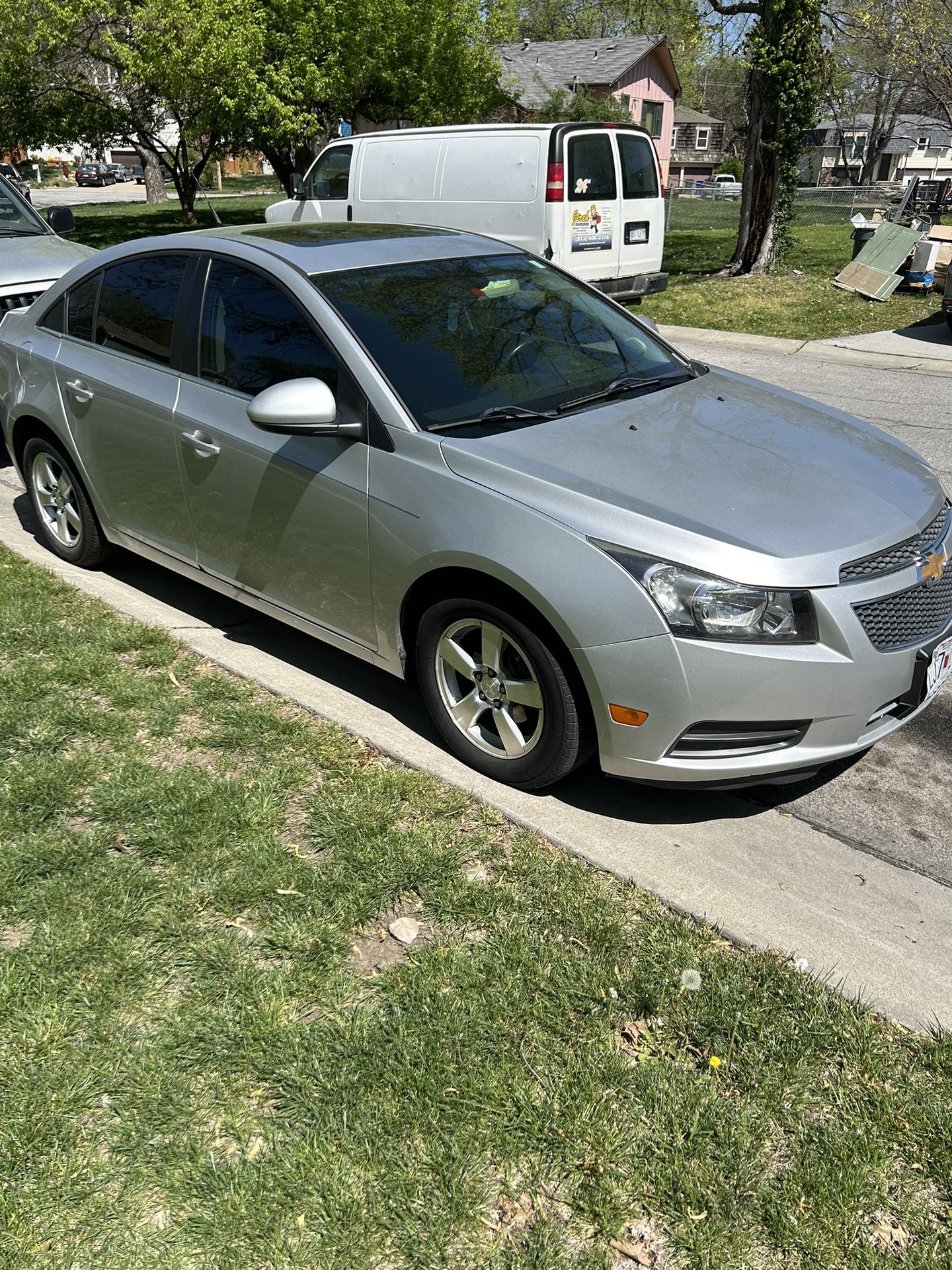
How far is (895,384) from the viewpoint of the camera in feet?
34.0

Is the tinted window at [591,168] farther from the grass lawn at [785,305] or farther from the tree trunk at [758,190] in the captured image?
the tree trunk at [758,190]

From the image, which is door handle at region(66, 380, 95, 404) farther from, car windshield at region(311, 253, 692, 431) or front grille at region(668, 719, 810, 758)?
front grille at region(668, 719, 810, 758)

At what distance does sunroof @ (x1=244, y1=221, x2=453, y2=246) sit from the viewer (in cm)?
448

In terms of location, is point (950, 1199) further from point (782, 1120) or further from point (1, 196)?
point (1, 196)

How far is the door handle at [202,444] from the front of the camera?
428 centimetres

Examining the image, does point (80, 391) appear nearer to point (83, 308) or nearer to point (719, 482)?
point (83, 308)

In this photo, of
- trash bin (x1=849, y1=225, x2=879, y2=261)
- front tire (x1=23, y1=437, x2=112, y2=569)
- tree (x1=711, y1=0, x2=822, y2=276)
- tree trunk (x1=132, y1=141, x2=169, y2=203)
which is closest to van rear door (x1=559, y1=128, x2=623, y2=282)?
tree (x1=711, y1=0, x2=822, y2=276)

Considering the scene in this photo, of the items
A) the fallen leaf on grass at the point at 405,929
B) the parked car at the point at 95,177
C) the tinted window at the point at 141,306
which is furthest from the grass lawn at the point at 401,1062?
the parked car at the point at 95,177

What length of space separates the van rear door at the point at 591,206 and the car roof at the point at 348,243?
7.81 metres

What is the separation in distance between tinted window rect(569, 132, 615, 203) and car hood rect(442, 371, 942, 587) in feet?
A: 29.4

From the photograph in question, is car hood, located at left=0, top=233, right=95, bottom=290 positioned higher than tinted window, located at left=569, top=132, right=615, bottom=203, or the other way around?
tinted window, located at left=569, top=132, right=615, bottom=203

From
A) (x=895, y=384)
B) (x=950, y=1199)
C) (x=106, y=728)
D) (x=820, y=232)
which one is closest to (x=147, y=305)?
(x=106, y=728)

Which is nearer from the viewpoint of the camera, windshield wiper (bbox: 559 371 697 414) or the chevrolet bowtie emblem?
the chevrolet bowtie emblem

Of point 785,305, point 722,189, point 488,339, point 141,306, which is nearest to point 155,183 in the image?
point 722,189
